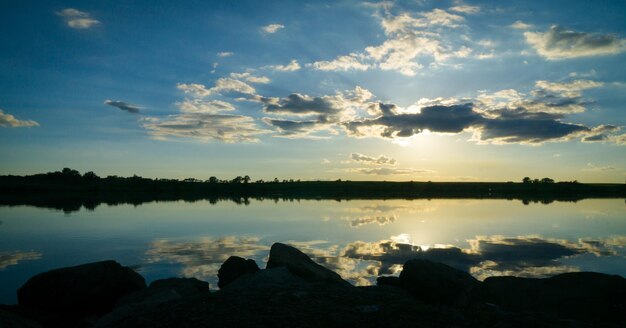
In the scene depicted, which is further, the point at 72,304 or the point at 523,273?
the point at 523,273

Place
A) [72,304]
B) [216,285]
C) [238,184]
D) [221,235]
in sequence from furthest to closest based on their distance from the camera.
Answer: [238,184] → [221,235] → [216,285] → [72,304]

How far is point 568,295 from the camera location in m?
7.29

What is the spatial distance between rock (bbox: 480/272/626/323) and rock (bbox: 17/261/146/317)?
8.13 meters

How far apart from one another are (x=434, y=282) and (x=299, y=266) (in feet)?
10.7

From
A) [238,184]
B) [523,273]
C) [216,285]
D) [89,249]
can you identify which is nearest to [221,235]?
[89,249]

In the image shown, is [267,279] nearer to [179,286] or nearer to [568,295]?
[179,286]

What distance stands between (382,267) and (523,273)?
4.47 metres

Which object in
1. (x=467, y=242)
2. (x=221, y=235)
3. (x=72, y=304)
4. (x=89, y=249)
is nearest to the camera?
(x=72, y=304)

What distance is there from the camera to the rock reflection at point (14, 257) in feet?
48.2

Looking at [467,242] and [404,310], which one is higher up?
[404,310]

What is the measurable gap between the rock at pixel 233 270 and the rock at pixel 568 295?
6.27m

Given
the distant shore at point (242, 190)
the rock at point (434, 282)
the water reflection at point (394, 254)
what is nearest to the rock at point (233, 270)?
the water reflection at point (394, 254)

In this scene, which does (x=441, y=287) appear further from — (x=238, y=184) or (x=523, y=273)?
(x=238, y=184)

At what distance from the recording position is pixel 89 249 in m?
18.3
